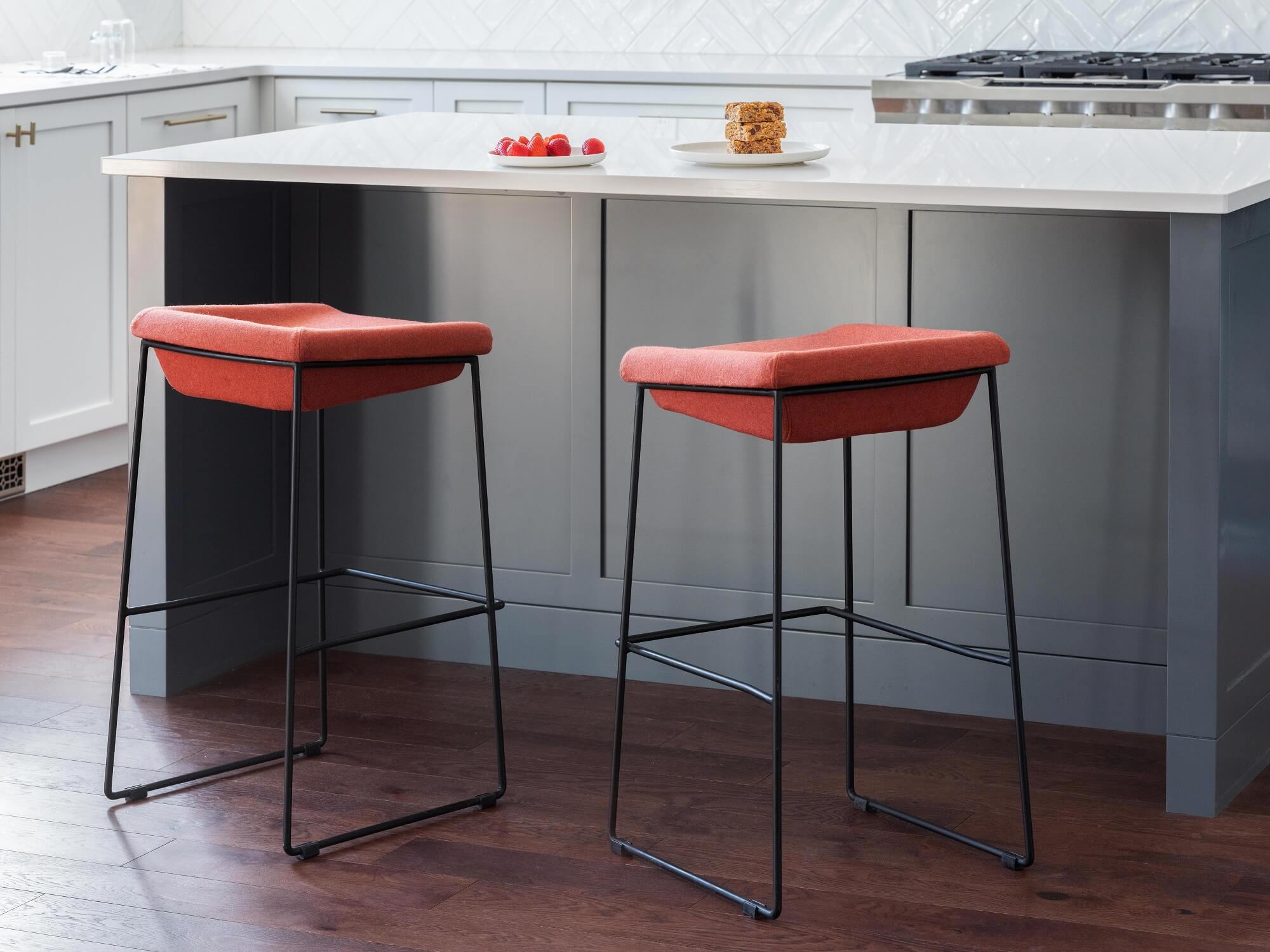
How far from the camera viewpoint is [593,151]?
285 centimetres

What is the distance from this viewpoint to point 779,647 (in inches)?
84.9

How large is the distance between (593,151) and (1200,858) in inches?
57.6

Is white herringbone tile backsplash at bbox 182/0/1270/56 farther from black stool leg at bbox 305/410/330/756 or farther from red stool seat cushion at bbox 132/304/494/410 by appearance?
red stool seat cushion at bbox 132/304/494/410

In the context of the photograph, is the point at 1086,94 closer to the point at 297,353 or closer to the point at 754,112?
the point at 754,112

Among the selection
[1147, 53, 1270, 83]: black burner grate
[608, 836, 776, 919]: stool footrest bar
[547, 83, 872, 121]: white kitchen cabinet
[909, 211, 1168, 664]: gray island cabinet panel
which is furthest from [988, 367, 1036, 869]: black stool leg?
[547, 83, 872, 121]: white kitchen cabinet

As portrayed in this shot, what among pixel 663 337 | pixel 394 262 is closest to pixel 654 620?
pixel 663 337

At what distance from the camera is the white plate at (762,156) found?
2.77 metres

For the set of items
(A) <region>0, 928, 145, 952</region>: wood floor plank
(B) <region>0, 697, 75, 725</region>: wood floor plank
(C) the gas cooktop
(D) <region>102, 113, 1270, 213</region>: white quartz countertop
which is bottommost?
(A) <region>0, 928, 145, 952</region>: wood floor plank

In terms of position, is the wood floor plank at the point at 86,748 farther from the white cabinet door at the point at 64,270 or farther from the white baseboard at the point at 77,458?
the white baseboard at the point at 77,458

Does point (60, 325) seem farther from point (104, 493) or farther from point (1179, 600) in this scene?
point (1179, 600)

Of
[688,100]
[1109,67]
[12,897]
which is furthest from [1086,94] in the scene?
[12,897]

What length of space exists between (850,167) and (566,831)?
3.78 feet

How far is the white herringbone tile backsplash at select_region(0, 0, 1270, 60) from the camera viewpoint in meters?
5.04

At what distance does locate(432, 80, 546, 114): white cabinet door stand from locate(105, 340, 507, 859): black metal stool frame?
255 cm
